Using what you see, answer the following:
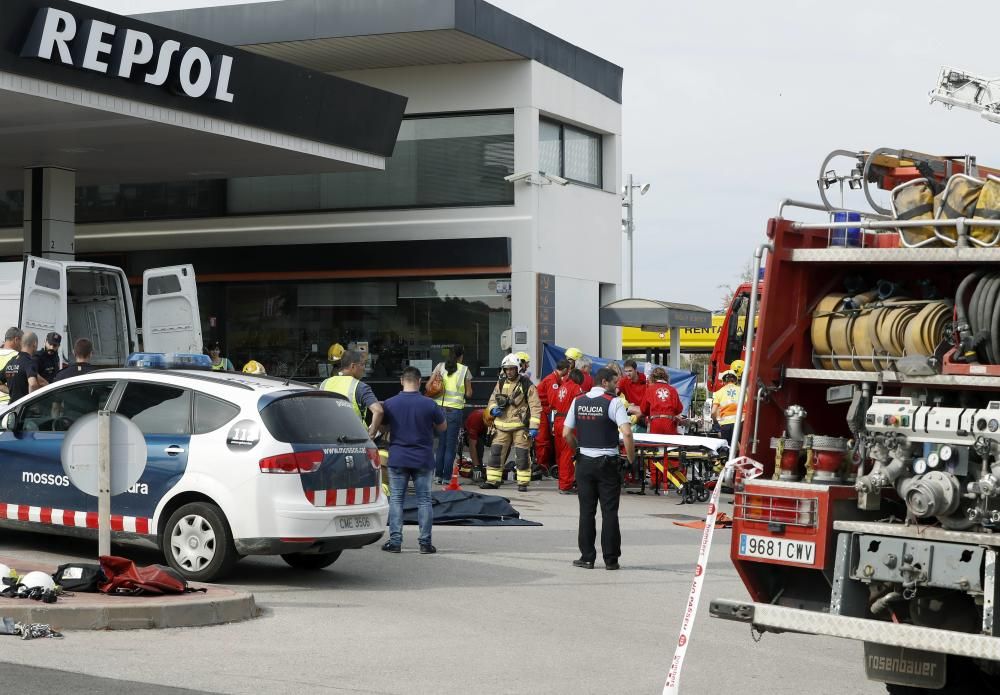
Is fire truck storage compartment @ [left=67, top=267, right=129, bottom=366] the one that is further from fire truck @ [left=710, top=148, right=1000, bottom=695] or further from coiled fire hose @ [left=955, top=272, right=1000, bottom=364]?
coiled fire hose @ [left=955, top=272, right=1000, bottom=364]

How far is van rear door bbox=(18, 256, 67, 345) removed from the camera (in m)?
18.9

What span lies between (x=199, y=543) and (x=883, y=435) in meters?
6.41

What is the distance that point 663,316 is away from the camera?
87.9ft

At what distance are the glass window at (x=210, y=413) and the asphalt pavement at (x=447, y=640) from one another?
4.51ft

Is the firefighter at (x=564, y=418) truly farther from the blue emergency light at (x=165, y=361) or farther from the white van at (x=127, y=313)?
the blue emergency light at (x=165, y=361)

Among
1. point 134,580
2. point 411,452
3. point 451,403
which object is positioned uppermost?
point 451,403

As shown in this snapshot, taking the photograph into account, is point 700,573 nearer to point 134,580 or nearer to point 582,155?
point 134,580

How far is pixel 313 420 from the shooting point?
11516 millimetres

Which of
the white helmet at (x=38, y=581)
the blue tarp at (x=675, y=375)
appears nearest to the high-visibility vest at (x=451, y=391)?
the blue tarp at (x=675, y=375)

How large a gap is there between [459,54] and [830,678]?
1956 cm

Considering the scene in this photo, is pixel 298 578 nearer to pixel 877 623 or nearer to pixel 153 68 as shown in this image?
pixel 877 623


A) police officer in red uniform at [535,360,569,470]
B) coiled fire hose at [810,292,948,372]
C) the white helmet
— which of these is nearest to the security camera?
police officer in red uniform at [535,360,569,470]

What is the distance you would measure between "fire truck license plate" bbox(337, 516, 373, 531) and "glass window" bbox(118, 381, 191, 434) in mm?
1469

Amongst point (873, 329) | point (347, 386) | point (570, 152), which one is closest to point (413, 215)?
point (570, 152)
